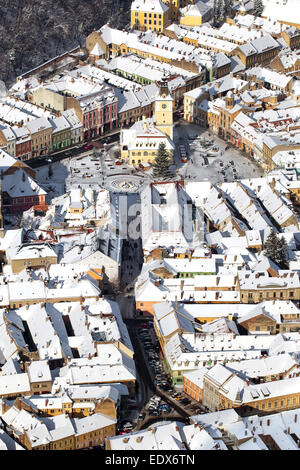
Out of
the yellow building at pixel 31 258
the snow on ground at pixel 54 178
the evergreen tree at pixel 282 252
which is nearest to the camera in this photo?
the yellow building at pixel 31 258

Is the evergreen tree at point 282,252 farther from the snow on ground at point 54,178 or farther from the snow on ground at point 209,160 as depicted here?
the snow on ground at point 54,178

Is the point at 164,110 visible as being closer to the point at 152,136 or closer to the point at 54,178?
the point at 152,136

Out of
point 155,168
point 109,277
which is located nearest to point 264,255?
point 109,277

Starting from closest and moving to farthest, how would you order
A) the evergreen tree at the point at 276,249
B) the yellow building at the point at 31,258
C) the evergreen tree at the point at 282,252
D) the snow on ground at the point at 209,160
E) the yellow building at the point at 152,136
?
1. the yellow building at the point at 31,258
2. the evergreen tree at the point at 276,249
3. the evergreen tree at the point at 282,252
4. the snow on ground at the point at 209,160
5. the yellow building at the point at 152,136

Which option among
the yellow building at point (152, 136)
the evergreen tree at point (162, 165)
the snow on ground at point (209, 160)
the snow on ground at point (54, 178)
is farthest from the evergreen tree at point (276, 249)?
the yellow building at point (152, 136)

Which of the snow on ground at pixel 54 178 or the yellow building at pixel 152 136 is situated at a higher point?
the yellow building at pixel 152 136

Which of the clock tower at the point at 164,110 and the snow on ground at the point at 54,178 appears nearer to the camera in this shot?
the snow on ground at the point at 54,178

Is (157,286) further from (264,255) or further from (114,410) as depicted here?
(114,410)
